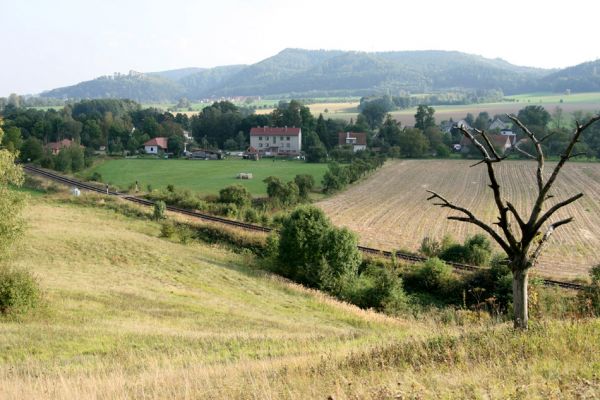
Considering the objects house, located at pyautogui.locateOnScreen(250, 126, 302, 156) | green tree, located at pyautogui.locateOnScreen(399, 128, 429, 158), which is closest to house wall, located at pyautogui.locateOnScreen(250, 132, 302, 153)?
house, located at pyautogui.locateOnScreen(250, 126, 302, 156)

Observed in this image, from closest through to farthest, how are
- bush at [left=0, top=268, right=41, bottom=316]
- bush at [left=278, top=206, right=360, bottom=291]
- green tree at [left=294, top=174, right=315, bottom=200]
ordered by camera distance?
bush at [left=0, top=268, right=41, bottom=316] → bush at [left=278, top=206, right=360, bottom=291] → green tree at [left=294, top=174, right=315, bottom=200]

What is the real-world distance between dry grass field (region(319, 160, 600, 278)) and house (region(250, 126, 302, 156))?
25296 mm

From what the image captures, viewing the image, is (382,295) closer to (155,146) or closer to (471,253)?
(471,253)

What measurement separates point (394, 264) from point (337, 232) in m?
4.42

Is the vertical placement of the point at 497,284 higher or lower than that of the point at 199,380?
lower

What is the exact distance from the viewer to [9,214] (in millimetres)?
21375

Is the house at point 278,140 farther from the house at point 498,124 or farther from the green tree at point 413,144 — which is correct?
the house at point 498,124

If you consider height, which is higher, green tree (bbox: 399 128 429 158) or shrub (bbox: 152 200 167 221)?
green tree (bbox: 399 128 429 158)

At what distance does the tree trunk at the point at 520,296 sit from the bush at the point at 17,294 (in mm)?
15593

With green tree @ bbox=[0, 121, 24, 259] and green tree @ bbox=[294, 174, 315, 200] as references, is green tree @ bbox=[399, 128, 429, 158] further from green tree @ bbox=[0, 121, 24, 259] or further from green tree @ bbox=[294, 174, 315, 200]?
green tree @ bbox=[0, 121, 24, 259]

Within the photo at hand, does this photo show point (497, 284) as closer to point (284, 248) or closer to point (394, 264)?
point (394, 264)

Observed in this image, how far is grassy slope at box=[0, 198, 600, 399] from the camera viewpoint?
6.92m

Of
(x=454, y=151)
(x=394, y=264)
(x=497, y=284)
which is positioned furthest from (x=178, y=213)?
(x=454, y=151)

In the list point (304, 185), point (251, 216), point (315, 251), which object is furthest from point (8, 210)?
point (304, 185)
